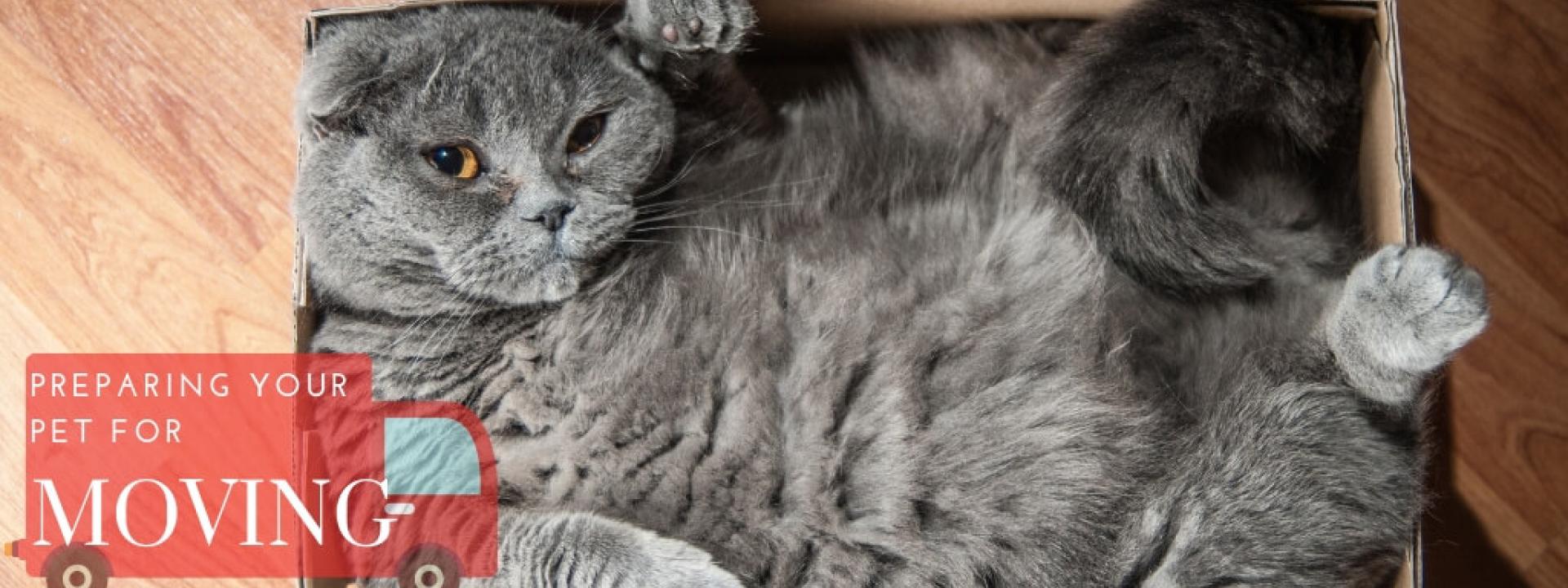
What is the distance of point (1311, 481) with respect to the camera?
1.14 meters

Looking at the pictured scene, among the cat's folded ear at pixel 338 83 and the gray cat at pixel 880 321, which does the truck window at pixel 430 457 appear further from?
the cat's folded ear at pixel 338 83

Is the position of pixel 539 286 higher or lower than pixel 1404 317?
higher

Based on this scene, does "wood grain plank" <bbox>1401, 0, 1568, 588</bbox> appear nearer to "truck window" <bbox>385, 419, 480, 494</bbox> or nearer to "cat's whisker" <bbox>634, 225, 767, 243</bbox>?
"cat's whisker" <bbox>634, 225, 767, 243</bbox>

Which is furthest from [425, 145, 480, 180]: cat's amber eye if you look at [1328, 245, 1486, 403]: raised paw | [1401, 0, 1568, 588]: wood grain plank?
[1401, 0, 1568, 588]: wood grain plank

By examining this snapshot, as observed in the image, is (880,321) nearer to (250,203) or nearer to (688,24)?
(688,24)

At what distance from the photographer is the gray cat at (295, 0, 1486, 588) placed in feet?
3.83

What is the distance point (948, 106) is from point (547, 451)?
2.18ft

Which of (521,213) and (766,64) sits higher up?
(766,64)

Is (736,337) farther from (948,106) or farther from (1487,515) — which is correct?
(1487,515)

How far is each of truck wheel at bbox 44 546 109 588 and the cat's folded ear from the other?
72 centimetres

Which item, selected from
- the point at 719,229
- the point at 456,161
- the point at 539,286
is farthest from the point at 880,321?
the point at 456,161

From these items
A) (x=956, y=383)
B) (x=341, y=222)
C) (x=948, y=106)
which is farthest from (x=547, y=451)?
(x=948, y=106)

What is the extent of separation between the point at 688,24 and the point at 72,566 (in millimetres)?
1094

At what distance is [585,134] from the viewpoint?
4.19ft
